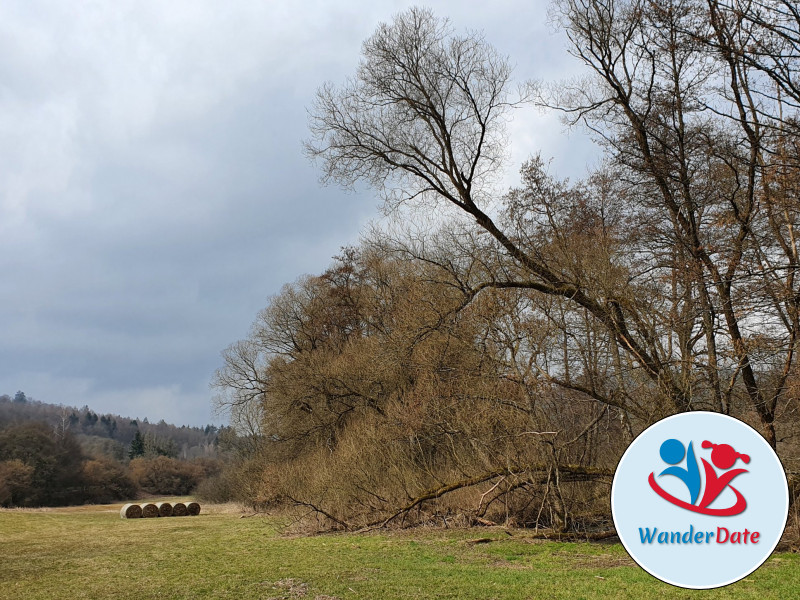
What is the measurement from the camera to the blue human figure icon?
5.59 metres

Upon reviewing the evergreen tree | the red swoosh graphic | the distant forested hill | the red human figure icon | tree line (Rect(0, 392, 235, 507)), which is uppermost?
the distant forested hill

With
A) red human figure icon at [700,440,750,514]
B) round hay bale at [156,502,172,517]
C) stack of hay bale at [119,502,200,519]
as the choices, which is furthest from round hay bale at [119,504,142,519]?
red human figure icon at [700,440,750,514]

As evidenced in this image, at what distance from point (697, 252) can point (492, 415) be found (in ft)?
19.9

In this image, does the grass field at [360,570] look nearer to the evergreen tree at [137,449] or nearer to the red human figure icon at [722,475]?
the red human figure icon at [722,475]

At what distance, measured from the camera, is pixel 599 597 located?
271 inches

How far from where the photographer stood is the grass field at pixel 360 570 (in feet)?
24.3

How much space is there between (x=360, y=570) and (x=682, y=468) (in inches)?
216

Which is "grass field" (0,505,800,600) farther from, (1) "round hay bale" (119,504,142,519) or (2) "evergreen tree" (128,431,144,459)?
(2) "evergreen tree" (128,431,144,459)

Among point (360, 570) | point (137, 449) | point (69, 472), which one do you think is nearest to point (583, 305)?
point (360, 570)

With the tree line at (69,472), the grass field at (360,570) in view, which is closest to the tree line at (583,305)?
the grass field at (360,570)

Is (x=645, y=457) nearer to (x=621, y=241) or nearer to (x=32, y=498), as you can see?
(x=621, y=241)

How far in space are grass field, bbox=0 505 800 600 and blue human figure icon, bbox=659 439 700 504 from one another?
1944 mm

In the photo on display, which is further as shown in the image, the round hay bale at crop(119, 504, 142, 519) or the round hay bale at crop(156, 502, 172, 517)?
the round hay bale at crop(156, 502, 172, 517)

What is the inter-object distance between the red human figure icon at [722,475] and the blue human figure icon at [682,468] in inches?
3.2
